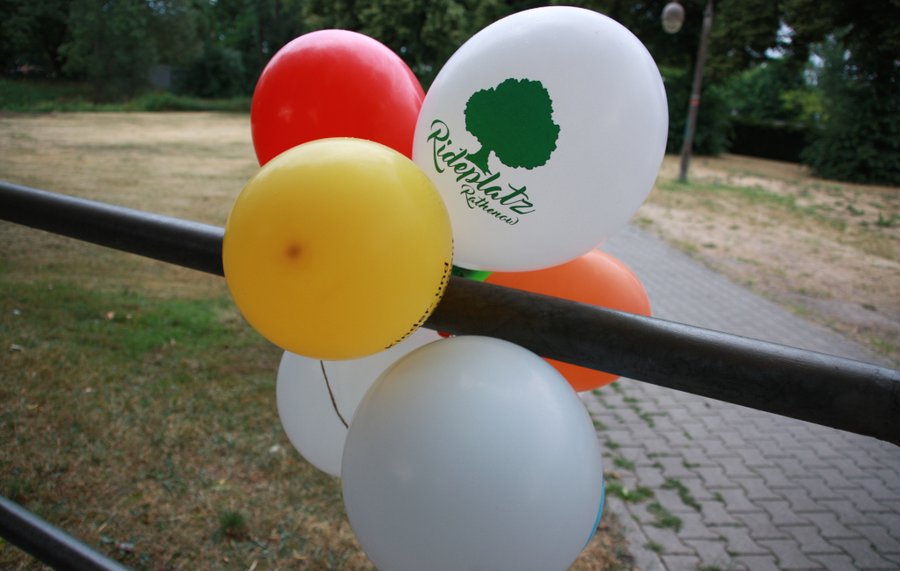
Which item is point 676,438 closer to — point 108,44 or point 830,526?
point 830,526

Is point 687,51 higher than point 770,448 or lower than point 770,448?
higher

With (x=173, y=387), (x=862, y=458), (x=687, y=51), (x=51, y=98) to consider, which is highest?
(x=687, y=51)

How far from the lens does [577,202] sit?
109cm

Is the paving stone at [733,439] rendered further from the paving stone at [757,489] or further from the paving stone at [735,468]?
the paving stone at [757,489]

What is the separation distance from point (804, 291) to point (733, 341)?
7.65 m

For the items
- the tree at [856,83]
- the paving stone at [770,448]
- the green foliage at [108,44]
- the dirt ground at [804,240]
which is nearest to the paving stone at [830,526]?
the paving stone at [770,448]

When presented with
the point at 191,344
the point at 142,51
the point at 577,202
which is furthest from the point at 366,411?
the point at 142,51

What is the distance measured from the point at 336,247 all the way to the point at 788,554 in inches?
125

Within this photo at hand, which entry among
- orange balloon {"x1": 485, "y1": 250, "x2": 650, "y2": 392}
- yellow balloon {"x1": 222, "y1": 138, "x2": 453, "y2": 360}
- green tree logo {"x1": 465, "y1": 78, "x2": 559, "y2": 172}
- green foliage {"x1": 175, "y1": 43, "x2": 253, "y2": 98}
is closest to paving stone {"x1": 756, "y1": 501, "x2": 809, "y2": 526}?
orange balloon {"x1": 485, "y1": 250, "x2": 650, "y2": 392}

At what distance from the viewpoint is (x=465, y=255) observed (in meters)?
1.18

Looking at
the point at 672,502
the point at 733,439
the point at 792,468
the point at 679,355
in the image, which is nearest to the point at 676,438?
the point at 733,439

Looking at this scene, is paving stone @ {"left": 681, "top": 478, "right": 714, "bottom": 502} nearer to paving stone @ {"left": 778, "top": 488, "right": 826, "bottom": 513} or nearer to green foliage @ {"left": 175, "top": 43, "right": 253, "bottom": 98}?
paving stone @ {"left": 778, "top": 488, "right": 826, "bottom": 513}

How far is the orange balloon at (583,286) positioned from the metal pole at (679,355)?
0.34 metres

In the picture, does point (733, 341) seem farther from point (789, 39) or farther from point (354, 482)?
point (789, 39)
